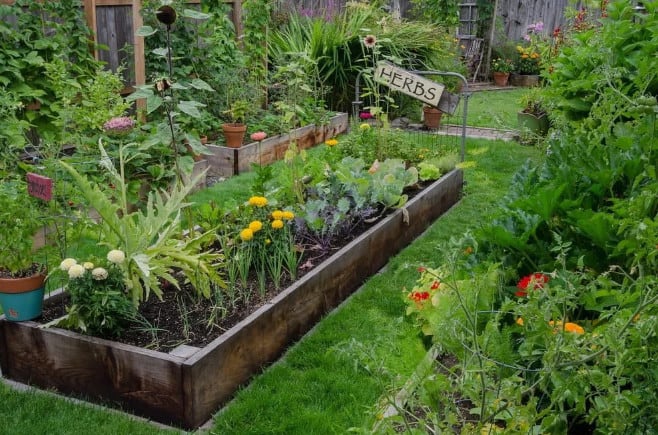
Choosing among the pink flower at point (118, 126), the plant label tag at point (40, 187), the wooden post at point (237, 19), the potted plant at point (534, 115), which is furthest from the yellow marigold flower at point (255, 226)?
the potted plant at point (534, 115)

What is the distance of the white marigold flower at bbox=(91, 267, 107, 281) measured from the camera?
3000mm

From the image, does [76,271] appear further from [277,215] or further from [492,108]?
[492,108]

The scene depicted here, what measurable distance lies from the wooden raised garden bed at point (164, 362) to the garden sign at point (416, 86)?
2.39 m

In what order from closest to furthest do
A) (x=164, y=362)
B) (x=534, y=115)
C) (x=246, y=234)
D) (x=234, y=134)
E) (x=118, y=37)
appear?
(x=164, y=362) → (x=246, y=234) → (x=234, y=134) → (x=118, y=37) → (x=534, y=115)

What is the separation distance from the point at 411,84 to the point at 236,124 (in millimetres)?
1992

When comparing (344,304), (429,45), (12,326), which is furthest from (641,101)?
(429,45)

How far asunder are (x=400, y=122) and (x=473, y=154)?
1840 millimetres

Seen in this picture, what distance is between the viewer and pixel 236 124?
689cm

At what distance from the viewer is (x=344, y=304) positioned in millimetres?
4043

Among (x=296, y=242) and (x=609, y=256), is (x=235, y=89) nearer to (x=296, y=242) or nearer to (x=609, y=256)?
(x=296, y=242)

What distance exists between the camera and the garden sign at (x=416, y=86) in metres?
5.61

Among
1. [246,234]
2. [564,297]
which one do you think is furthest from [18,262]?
[564,297]

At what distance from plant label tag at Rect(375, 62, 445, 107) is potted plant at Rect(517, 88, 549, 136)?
8.51 ft

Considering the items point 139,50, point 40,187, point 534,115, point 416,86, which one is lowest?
point 534,115
